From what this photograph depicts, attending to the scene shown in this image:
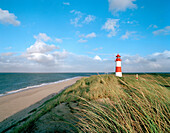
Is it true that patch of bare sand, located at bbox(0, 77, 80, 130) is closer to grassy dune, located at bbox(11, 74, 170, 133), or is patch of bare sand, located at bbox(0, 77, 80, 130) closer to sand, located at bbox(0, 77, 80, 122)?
sand, located at bbox(0, 77, 80, 122)

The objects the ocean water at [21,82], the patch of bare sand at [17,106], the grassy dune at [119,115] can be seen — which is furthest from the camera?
the ocean water at [21,82]

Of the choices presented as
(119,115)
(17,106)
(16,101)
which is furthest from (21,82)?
(119,115)

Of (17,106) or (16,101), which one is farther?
(16,101)

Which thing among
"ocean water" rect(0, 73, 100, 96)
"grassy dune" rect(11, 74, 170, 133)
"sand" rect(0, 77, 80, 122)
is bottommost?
"ocean water" rect(0, 73, 100, 96)

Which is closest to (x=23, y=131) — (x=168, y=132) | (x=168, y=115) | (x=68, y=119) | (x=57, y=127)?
(x=57, y=127)

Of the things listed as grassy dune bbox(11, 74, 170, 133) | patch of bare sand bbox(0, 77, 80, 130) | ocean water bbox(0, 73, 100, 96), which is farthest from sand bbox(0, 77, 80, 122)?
grassy dune bbox(11, 74, 170, 133)

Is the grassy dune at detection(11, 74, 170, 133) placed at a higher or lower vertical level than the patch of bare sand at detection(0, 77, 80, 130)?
higher

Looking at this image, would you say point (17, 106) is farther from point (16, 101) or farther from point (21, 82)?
point (21, 82)

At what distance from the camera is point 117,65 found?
7805mm

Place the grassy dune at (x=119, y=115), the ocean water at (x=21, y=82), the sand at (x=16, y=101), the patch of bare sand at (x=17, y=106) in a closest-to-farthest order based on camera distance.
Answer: the grassy dune at (x=119, y=115), the patch of bare sand at (x=17, y=106), the sand at (x=16, y=101), the ocean water at (x=21, y=82)

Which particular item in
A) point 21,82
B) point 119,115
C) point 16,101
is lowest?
point 21,82

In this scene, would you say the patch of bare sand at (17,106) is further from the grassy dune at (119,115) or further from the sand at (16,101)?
the grassy dune at (119,115)

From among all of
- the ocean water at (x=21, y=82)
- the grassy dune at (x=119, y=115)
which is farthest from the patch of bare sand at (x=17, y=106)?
the ocean water at (x=21, y=82)

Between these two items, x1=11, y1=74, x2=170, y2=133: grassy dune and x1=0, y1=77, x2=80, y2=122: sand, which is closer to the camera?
x1=11, y1=74, x2=170, y2=133: grassy dune
